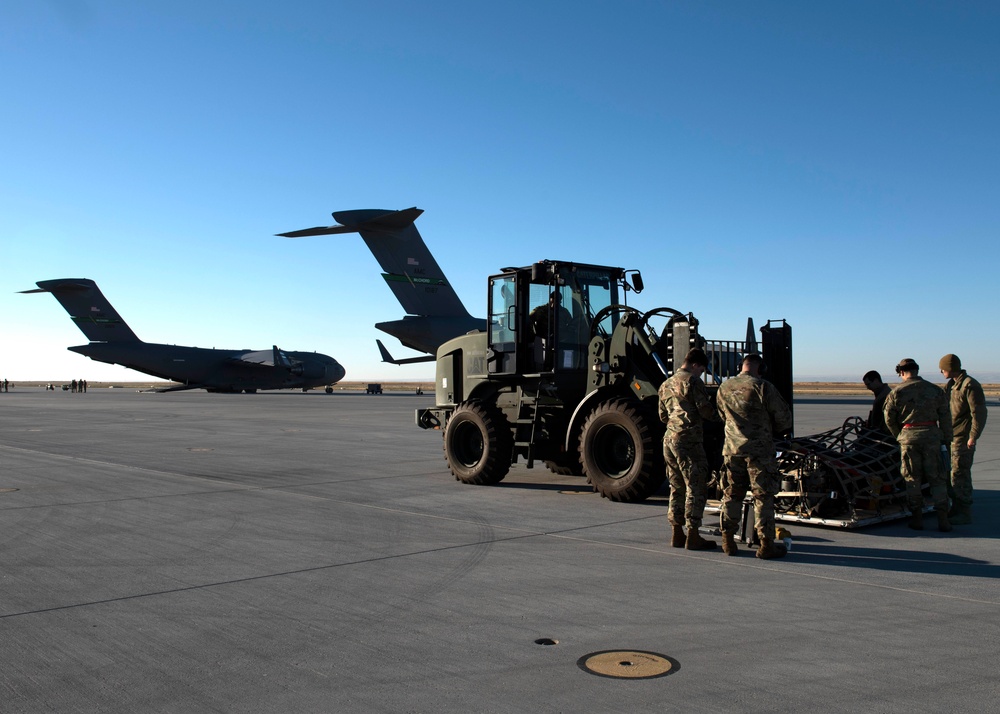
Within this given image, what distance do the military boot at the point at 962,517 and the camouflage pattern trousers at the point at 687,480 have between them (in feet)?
10.7

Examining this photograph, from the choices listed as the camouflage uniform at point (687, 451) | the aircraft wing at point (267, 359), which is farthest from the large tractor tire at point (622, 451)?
the aircraft wing at point (267, 359)

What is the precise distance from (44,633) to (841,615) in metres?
4.98

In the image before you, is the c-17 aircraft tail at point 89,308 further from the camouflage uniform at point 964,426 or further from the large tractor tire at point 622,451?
the camouflage uniform at point 964,426

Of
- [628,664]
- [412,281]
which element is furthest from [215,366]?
[628,664]

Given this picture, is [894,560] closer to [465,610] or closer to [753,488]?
[753,488]

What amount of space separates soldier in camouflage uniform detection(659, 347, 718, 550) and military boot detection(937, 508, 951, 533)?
2568mm

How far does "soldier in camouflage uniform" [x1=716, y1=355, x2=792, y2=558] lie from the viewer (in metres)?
7.03

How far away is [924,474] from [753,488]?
2470 millimetres

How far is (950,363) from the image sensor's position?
364 inches

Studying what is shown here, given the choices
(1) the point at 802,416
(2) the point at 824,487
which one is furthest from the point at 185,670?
(1) the point at 802,416

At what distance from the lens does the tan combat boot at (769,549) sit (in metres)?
7.00

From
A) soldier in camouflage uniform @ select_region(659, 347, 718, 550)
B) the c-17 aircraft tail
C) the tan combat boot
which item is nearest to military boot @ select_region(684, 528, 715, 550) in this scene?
soldier in camouflage uniform @ select_region(659, 347, 718, 550)

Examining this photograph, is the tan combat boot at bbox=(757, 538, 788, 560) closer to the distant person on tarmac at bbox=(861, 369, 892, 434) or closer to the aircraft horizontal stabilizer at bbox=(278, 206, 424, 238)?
the distant person on tarmac at bbox=(861, 369, 892, 434)

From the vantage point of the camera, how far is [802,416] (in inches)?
1098
